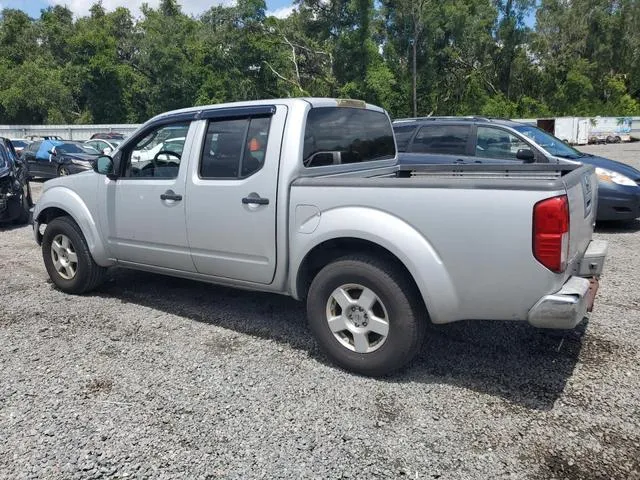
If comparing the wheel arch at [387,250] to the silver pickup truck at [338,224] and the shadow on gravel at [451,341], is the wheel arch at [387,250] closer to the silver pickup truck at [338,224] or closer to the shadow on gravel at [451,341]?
the silver pickup truck at [338,224]

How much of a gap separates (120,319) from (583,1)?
61518 millimetres

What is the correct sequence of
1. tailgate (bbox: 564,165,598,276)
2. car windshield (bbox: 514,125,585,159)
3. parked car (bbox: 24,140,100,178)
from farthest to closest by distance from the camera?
parked car (bbox: 24,140,100,178) < car windshield (bbox: 514,125,585,159) < tailgate (bbox: 564,165,598,276)

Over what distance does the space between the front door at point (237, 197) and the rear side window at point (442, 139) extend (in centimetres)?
489

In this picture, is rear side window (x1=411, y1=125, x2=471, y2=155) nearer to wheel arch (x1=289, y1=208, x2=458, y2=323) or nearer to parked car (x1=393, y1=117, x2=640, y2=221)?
parked car (x1=393, y1=117, x2=640, y2=221)

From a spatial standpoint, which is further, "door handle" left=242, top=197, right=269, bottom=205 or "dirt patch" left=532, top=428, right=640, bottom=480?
"door handle" left=242, top=197, right=269, bottom=205

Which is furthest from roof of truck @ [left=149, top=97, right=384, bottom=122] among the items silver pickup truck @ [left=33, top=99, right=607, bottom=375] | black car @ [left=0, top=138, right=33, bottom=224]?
black car @ [left=0, top=138, right=33, bottom=224]

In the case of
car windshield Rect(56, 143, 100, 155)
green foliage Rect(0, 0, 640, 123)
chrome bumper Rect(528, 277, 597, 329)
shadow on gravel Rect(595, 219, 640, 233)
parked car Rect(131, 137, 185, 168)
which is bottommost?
shadow on gravel Rect(595, 219, 640, 233)

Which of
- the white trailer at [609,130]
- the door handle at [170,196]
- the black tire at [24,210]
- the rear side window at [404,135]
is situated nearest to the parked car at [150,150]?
the door handle at [170,196]

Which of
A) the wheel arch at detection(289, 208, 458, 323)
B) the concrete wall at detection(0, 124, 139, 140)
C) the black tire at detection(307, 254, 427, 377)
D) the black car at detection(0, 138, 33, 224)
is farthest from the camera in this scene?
the concrete wall at detection(0, 124, 139, 140)

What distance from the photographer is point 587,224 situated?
12.2ft

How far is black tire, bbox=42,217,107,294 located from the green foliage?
121 feet

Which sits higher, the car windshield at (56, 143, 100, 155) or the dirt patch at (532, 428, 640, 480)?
the car windshield at (56, 143, 100, 155)

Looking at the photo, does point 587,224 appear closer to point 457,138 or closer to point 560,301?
point 560,301

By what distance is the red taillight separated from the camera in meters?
2.97
